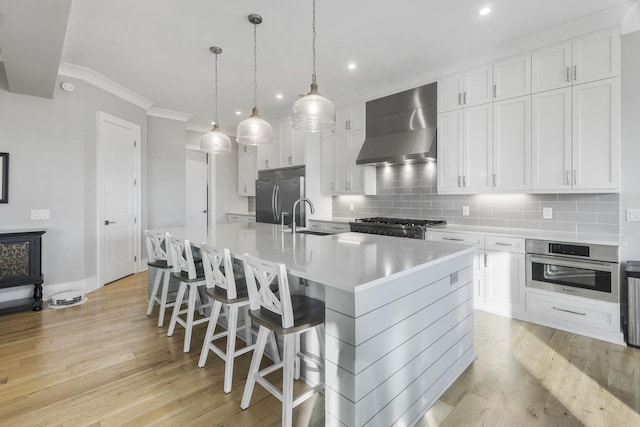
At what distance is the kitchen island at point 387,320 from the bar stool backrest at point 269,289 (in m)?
0.10

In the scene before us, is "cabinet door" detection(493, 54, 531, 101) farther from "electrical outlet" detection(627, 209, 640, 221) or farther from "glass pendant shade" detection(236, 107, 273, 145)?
"glass pendant shade" detection(236, 107, 273, 145)

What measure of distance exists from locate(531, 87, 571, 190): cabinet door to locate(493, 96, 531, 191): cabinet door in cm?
6

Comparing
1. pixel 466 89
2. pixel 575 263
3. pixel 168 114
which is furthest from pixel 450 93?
pixel 168 114

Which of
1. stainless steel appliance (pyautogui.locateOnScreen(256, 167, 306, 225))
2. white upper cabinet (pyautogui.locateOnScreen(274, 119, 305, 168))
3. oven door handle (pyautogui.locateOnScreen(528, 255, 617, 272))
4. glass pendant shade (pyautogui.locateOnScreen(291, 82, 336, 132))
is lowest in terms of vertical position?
oven door handle (pyautogui.locateOnScreen(528, 255, 617, 272))

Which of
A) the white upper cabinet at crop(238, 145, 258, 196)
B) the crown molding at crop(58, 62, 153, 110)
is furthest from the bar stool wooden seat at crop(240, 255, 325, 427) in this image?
the white upper cabinet at crop(238, 145, 258, 196)

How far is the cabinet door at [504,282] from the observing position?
10.3 ft

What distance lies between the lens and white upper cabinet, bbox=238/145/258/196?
6801mm

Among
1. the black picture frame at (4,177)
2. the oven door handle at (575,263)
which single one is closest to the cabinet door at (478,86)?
the oven door handle at (575,263)

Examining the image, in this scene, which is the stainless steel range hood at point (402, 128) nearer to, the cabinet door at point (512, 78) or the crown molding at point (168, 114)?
the cabinet door at point (512, 78)

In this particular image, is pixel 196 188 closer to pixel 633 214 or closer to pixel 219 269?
pixel 219 269

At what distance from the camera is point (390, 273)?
153 cm

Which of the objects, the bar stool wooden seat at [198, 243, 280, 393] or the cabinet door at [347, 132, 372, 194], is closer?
the bar stool wooden seat at [198, 243, 280, 393]

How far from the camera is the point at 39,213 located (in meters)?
3.76

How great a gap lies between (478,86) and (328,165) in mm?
2410
